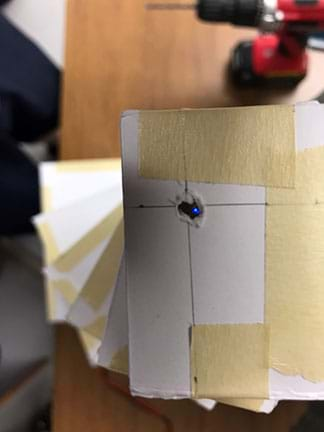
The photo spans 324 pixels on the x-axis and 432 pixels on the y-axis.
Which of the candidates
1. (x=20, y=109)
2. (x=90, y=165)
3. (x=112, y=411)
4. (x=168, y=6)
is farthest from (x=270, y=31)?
(x=112, y=411)

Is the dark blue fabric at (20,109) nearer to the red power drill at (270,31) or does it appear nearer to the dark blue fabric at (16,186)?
the dark blue fabric at (16,186)

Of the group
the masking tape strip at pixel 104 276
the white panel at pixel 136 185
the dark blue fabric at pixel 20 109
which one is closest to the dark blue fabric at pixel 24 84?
the dark blue fabric at pixel 20 109

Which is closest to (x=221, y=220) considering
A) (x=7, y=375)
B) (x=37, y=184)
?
(x=37, y=184)

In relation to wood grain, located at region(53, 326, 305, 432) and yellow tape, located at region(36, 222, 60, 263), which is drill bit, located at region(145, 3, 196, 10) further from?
wood grain, located at region(53, 326, 305, 432)

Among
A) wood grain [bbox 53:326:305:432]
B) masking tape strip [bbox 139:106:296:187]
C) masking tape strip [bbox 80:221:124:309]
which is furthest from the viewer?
wood grain [bbox 53:326:305:432]

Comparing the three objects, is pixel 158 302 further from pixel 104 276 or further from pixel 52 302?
pixel 52 302

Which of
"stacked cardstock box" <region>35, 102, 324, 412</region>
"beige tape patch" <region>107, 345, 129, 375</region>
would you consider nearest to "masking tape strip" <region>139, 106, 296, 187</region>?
"stacked cardstock box" <region>35, 102, 324, 412</region>

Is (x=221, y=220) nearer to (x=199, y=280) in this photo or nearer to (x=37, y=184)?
(x=199, y=280)

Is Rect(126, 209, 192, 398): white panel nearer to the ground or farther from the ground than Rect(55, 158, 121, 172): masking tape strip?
nearer to the ground
